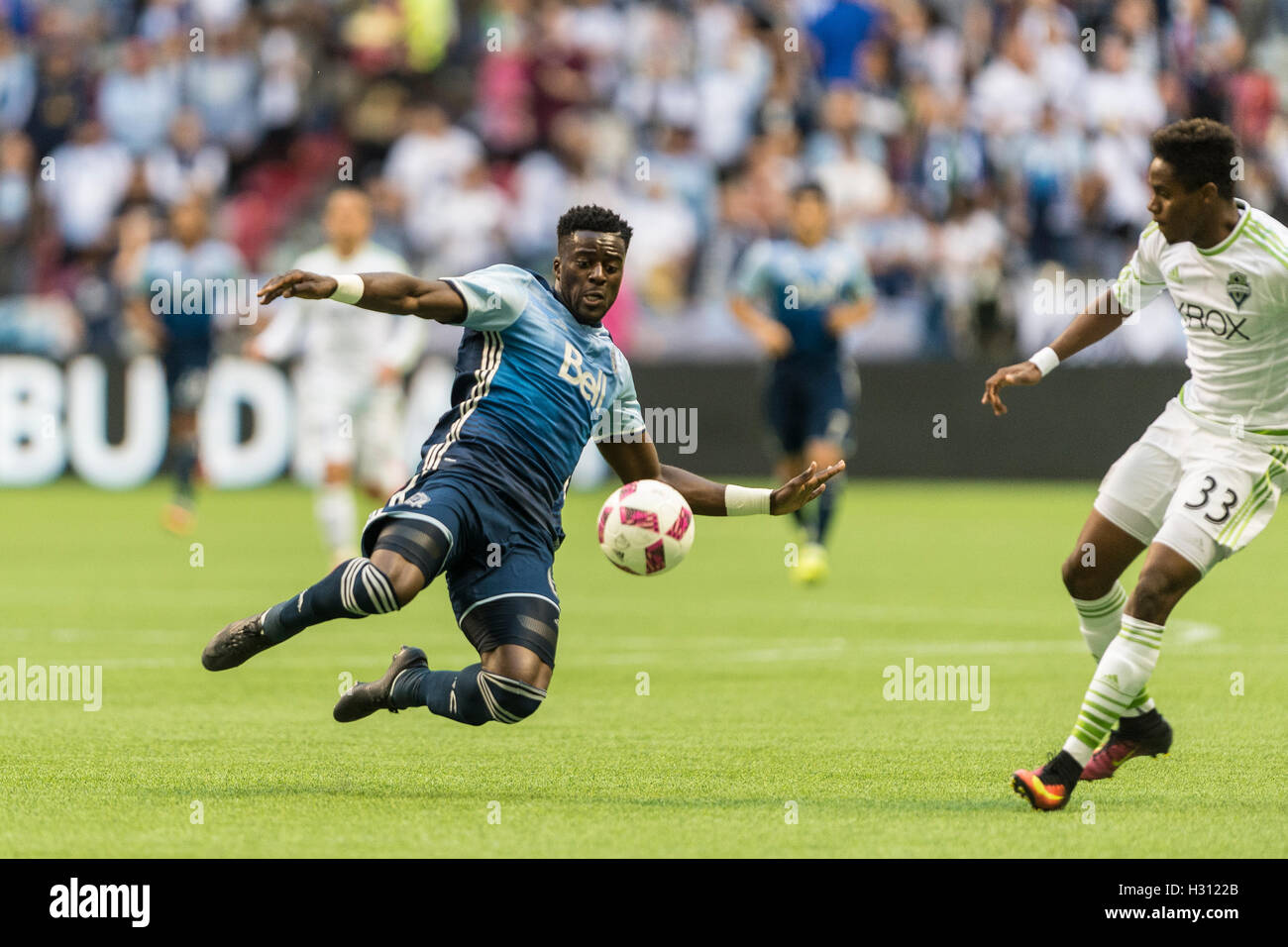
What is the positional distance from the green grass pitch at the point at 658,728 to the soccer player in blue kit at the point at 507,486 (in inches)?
16.7

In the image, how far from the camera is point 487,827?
21.5ft

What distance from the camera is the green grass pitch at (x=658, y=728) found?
651 centimetres

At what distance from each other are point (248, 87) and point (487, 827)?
20.5 m

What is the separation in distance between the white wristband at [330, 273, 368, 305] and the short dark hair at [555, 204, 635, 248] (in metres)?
1.10

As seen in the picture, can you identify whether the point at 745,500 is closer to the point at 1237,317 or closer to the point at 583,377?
the point at 583,377

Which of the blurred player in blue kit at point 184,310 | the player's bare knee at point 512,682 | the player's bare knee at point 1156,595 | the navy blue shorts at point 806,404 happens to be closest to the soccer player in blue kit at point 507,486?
the player's bare knee at point 512,682

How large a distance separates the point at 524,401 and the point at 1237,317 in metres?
2.58

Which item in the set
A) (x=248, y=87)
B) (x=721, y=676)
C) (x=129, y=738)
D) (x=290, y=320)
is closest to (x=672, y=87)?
(x=248, y=87)

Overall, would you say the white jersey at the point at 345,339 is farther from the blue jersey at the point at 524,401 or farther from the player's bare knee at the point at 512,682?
the player's bare knee at the point at 512,682

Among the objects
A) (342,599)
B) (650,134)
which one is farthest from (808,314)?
(342,599)

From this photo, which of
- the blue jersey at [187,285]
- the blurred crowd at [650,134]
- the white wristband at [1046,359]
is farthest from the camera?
the blurred crowd at [650,134]

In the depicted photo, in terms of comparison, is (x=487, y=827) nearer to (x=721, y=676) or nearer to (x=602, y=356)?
(x=602, y=356)

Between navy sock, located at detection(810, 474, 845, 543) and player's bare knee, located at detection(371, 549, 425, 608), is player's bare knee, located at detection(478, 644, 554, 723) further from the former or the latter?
navy sock, located at detection(810, 474, 845, 543)

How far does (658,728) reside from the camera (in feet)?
29.3
